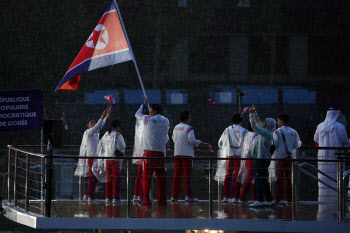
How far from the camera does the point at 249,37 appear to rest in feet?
133

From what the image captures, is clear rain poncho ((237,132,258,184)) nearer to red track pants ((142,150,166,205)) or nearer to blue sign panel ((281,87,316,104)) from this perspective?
red track pants ((142,150,166,205))

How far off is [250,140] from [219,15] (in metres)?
30.9

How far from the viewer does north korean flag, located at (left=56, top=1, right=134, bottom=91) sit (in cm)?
1116

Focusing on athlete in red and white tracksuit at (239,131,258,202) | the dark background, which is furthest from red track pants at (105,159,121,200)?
the dark background

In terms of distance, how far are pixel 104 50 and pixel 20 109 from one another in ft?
7.54

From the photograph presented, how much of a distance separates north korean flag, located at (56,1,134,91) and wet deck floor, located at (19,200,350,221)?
86.5 inches

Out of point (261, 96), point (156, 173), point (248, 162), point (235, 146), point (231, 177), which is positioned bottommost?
point (231, 177)

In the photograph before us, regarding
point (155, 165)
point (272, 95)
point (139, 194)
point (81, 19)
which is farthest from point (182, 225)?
point (81, 19)

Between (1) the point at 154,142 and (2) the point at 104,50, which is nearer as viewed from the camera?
(1) the point at 154,142

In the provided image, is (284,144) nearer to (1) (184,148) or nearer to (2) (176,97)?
(1) (184,148)

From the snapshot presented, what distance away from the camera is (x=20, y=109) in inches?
370

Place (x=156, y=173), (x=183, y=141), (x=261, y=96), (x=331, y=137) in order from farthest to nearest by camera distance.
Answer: (x=261, y=96) < (x=331, y=137) < (x=183, y=141) < (x=156, y=173)

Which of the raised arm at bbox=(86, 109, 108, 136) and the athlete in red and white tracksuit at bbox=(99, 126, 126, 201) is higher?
the raised arm at bbox=(86, 109, 108, 136)

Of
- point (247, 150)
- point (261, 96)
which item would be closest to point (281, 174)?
point (247, 150)
